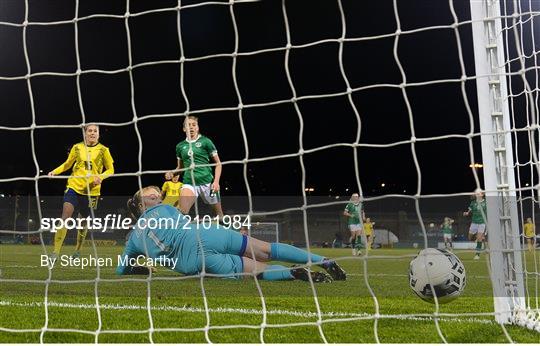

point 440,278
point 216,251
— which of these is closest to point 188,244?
point 216,251

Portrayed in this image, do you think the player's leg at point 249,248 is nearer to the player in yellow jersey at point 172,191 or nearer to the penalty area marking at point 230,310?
the penalty area marking at point 230,310

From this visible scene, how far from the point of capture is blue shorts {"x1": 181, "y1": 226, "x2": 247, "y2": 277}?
496 centimetres

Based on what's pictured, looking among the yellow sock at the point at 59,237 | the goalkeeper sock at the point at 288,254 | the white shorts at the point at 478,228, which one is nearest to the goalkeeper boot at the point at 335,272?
the goalkeeper sock at the point at 288,254

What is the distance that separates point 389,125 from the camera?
942 inches

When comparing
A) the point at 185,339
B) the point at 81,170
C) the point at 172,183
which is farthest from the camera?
the point at 172,183

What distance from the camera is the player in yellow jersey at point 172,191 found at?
881 centimetres

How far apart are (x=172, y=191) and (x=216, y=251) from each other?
398 centimetres

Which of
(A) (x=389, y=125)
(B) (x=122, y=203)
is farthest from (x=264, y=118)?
(B) (x=122, y=203)

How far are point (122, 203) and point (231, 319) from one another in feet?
45.3

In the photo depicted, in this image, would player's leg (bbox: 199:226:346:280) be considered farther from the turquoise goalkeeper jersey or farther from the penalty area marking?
the penalty area marking

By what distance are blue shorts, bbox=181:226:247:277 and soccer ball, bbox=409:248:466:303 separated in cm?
186

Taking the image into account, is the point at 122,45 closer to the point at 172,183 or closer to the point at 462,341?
the point at 172,183

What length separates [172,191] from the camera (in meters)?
9.00

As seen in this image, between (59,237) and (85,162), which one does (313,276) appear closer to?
(85,162)
